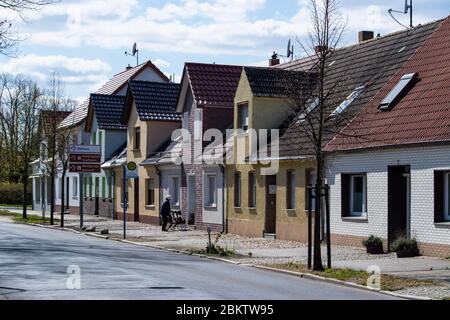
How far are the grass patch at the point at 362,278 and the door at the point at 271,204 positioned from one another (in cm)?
1098

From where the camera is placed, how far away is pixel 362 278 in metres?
17.6

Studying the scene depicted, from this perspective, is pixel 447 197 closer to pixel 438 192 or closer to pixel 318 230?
pixel 438 192

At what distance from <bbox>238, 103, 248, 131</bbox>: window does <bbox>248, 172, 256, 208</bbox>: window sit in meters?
2.08

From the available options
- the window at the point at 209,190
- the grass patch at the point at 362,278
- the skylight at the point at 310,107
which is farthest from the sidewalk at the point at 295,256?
the skylight at the point at 310,107

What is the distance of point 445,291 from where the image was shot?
1544 cm

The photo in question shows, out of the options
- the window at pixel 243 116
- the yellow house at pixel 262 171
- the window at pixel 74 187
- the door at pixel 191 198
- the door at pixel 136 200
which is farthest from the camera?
the window at pixel 74 187

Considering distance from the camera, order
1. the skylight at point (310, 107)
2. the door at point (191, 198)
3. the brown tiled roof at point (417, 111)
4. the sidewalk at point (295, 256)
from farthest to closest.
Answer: the door at point (191, 198) → the brown tiled roof at point (417, 111) → the skylight at point (310, 107) → the sidewalk at point (295, 256)

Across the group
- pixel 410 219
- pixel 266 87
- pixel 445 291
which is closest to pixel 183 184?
pixel 266 87

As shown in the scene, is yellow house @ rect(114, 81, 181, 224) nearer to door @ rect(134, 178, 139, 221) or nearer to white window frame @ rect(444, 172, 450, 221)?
door @ rect(134, 178, 139, 221)

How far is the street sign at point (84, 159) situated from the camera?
131 ft

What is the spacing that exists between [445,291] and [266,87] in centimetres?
1830

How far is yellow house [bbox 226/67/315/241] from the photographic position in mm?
29638

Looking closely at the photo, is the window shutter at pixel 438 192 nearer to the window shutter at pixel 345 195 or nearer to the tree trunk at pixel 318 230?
the tree trunk at pixel 318 230

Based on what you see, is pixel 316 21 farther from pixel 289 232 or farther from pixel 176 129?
pixel 176 129
